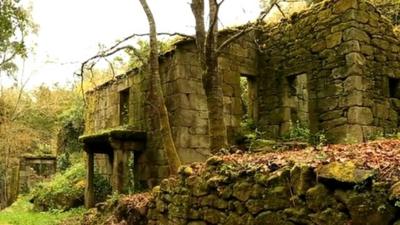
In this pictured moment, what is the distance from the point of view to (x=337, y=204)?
4.23 m

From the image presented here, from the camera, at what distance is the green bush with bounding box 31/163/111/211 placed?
15.7 meters

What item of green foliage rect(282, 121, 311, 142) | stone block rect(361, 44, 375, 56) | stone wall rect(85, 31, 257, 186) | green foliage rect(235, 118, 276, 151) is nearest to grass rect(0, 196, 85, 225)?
stone wall rect(85, 31, 257, 186)

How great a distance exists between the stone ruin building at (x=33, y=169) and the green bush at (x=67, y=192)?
6.08 meters

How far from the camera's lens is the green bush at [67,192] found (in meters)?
15.7

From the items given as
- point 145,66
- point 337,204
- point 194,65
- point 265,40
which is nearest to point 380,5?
point 265,40

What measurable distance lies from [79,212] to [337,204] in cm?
1170

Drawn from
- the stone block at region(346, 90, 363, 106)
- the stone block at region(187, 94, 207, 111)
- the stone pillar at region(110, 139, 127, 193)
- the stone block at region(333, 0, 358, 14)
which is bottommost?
the stone pillar at region(110, 139, 127, 193)

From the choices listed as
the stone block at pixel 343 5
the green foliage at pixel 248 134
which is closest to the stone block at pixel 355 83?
the stone block at pixel 343 5

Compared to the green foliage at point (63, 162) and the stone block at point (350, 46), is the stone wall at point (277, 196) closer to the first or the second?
the stone block at point (350, 46)

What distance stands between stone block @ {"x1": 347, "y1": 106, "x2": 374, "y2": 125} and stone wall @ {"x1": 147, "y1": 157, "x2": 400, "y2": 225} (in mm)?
5263

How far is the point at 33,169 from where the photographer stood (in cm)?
2483

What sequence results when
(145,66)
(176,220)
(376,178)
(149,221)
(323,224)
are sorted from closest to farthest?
(376,178), (323,224), (176,220), (149,221), (145,66)

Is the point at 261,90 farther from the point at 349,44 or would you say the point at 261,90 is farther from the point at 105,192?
the point at 105,192

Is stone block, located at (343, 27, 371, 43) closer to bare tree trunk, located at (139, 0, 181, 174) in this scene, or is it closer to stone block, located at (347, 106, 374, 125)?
stone block, located at (347, 106, 374, 125)
